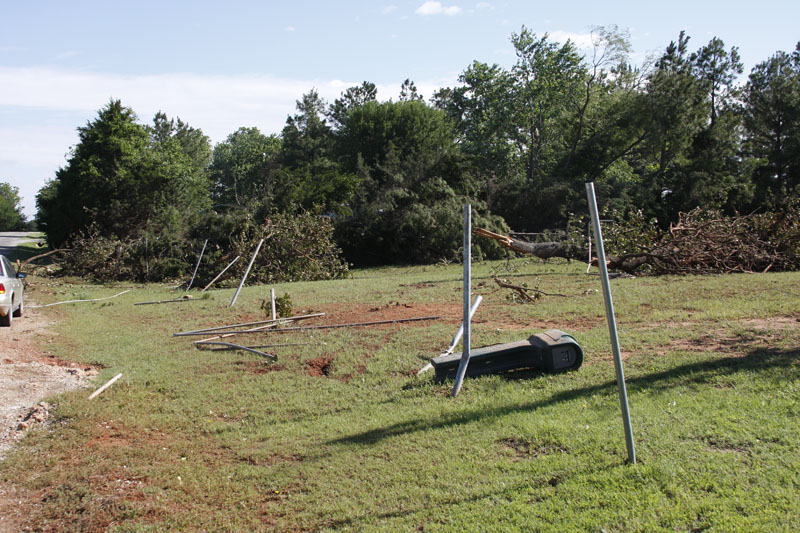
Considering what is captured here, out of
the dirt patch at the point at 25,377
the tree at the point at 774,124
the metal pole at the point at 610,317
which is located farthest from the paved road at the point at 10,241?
the tree at the point at 774,124

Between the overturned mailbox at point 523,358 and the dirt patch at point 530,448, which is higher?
the overturned mailbox at point 523,358

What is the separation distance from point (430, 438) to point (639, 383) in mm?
2146

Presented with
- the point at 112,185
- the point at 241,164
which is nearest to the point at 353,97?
the point at 241,164

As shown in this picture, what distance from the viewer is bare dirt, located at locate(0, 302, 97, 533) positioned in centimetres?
451

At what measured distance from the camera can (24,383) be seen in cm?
712

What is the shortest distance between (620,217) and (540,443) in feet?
43.5

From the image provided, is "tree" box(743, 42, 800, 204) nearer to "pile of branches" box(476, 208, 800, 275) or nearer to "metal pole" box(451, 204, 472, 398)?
"pile of branches" box(476, 208, 800, 275)

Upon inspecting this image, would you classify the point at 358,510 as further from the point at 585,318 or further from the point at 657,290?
the point at 657,290

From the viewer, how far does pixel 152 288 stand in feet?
57.8

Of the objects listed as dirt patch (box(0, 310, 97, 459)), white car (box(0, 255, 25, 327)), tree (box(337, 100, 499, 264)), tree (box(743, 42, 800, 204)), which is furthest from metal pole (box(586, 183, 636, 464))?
tree (box(743, 42, 800, 204))

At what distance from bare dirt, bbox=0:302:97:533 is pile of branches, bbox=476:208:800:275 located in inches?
366

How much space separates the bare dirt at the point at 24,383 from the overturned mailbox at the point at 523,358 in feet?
12.6

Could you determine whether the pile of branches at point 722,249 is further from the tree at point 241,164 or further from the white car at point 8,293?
the tree at point 241,164

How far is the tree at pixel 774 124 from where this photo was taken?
29.8 metres
